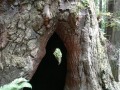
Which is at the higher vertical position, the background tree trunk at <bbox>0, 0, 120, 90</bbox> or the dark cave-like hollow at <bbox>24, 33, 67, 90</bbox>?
the background tree trunk at <bbox>0, 0, 120, 90</bbox>

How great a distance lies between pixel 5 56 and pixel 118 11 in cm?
426

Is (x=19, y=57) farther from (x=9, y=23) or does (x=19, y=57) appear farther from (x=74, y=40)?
(x=74, y=40)

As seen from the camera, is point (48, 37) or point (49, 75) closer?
point (48, 37)

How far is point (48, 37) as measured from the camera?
13.1ft

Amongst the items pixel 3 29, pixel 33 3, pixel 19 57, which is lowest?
pixel 19 57

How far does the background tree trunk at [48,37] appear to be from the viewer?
140 inches

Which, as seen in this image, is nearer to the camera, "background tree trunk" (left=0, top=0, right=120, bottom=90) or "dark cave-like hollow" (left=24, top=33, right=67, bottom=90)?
"background tree trunk" (left=0, top=0, right=120, bottom=90)

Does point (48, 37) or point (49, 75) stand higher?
point (48, 37)

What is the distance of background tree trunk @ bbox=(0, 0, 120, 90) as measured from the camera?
11.7 ft

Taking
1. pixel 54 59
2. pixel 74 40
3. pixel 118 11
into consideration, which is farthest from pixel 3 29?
pixel 118 11

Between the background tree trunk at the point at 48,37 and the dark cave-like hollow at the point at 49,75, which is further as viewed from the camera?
the dark cave-like hollow at the point at 49,75

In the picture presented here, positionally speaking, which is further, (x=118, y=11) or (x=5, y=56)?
(x=118, y=11)

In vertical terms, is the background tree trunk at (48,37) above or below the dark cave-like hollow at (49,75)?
above

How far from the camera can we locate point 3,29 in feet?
11.6
